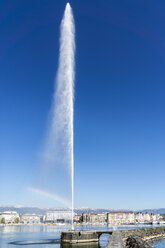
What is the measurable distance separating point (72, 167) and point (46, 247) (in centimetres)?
1772

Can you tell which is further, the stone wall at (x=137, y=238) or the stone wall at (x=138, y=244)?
the stone wall at (x=137, y=238)

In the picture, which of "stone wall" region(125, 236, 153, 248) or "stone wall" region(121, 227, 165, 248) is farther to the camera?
"stone wall" region(121, 227, 165, 248)

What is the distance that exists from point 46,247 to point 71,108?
30453mm

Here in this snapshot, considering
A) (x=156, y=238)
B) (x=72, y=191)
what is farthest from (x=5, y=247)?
(x=156, y=238)

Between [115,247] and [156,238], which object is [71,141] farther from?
[156,238]

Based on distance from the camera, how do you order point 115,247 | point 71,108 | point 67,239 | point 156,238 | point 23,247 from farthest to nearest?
point 156,238 → point 67,239 → point 71,108 → point 23,247 → point 115,247

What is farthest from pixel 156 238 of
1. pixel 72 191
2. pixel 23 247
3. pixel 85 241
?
pixel 23 247

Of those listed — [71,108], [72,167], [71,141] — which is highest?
[71,108]

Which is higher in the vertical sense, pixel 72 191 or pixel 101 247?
pixel 72 191

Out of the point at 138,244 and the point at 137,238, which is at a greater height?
the point at 138,244

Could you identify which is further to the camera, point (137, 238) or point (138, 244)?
point (137, 238)

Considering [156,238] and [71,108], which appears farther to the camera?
[156,238]

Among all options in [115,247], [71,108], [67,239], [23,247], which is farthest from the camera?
[67,239]

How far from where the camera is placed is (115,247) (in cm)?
2459
